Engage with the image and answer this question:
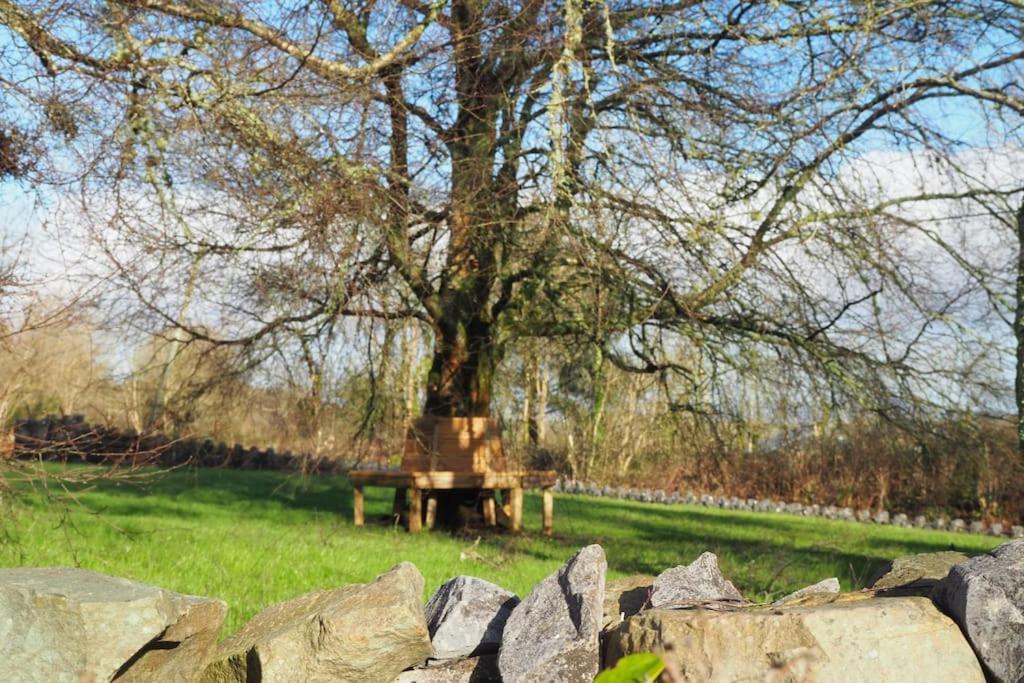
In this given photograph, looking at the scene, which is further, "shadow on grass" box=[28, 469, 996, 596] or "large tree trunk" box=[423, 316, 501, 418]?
"large tree trunk" box=[423, 316, 501, 418]

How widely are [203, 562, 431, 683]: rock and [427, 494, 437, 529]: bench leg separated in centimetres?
693

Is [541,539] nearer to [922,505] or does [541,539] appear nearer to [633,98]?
[633,98]

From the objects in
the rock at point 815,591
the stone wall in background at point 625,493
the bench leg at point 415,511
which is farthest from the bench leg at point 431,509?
the rock at point 815,591

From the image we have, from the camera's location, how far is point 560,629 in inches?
128

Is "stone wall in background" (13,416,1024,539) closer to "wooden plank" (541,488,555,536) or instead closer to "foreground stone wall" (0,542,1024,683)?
"wooden plank" (541,488,555,536)

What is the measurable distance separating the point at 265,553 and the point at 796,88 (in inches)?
213

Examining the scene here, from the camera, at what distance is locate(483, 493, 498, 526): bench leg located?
10.5m

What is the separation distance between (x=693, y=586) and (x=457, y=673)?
910mm

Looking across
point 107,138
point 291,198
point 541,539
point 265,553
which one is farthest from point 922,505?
point 107,138

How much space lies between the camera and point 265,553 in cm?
777

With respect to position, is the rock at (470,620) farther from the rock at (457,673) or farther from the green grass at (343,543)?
the green grass at (343,543)

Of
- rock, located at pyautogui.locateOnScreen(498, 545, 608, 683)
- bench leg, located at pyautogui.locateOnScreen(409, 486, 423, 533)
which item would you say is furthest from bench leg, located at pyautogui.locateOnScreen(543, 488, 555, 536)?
rock, located at pyautogui.locateOnScreen(498, 545, 608, 683)

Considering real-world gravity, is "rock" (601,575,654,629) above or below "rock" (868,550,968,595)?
below

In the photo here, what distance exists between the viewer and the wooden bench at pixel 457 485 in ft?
31.8
